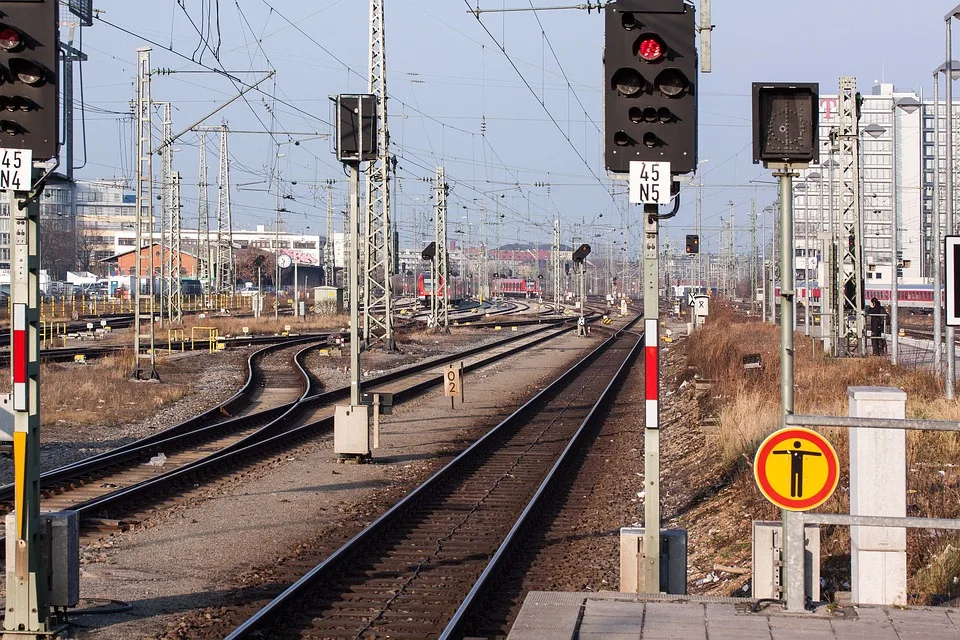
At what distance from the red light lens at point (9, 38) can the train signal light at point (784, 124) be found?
481cm

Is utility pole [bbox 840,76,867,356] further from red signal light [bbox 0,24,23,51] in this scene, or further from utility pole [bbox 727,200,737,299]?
utility pole [bbox 727,200,737,299]

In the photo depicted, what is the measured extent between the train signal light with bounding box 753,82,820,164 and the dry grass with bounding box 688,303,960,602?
10.7 feet

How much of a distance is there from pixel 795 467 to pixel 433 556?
485 cm

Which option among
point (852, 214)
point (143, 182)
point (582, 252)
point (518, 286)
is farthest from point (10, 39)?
point (518, 286)

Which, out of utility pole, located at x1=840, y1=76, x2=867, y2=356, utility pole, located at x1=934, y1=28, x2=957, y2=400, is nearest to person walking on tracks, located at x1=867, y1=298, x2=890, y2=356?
utility pole, located at x1=840, y1=76, x2=867, y2=356

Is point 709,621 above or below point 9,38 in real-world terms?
below

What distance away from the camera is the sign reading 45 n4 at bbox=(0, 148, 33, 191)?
7562 mm

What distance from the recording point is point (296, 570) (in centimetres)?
1012

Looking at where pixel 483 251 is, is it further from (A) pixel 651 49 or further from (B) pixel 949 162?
(A) pixel 651 49

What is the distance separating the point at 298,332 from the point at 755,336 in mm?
23910

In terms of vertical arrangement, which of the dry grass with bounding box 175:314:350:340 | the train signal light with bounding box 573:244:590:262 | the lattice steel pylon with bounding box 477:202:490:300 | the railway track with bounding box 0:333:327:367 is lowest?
the railway track with bounding box 0:333:327:367

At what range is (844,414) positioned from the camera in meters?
15.1

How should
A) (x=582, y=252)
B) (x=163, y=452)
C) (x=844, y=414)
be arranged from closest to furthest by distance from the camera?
(x=844, y=414), (x=163, y=452), (x=582, y=252)

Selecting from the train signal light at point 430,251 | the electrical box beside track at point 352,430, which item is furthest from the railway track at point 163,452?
the train signal light at point 430,251
